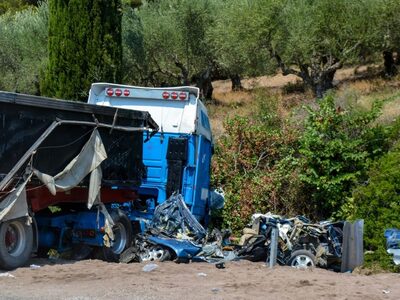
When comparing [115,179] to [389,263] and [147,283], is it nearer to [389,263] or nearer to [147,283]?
[147,283]

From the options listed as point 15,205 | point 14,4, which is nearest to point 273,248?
point 15,205

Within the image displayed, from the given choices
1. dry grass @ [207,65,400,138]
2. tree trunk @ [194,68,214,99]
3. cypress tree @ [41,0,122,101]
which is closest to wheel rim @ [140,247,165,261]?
dry grass @ [207,65,400,138]

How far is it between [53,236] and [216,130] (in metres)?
11.2

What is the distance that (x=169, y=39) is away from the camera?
27.1m

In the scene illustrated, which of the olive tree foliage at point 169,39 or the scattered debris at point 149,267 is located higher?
the olive tree foliage at point 169,39

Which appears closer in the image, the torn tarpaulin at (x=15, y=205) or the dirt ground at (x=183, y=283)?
the dirt ground at (x=183, y=283)

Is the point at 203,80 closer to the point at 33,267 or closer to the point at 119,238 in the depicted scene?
the point at 119,238

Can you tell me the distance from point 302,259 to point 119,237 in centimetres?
329

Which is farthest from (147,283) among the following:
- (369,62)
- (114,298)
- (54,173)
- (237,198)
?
(369,62)

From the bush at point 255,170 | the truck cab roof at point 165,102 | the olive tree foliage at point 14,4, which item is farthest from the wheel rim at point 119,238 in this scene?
the olive tree foliage at point 14,4

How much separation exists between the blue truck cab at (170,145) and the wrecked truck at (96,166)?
2cm

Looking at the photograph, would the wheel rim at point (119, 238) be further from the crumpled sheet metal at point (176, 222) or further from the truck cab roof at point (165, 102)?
the truck cab roof at point (165, 102)

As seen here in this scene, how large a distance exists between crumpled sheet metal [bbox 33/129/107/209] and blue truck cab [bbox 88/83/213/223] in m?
1.65

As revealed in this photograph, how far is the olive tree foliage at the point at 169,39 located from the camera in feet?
89.0
